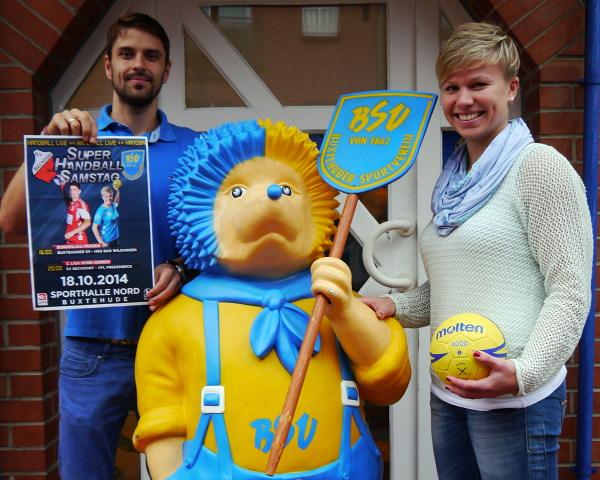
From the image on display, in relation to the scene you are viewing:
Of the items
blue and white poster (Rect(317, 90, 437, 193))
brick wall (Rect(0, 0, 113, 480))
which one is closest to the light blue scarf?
blue and white poster (Rect(317, 90, 437, 193))

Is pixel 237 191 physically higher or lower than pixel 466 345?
higher

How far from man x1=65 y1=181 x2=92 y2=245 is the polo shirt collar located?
0.32 m

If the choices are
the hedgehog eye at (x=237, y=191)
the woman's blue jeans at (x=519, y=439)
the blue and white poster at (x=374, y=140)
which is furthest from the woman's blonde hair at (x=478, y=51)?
the woman's blue jeans at (x=519, y=439)

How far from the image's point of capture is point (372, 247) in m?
2.67

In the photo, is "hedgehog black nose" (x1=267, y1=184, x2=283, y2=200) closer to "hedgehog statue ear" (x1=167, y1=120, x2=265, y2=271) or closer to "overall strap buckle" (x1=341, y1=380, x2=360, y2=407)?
"hedgehog statue ear" (x1=167, y1=120, x2=265, y2=271)

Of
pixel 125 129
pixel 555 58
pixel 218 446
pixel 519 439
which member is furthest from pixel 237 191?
pixel 555 58

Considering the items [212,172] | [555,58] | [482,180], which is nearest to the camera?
[482,180]

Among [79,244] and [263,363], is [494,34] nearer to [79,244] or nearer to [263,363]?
[263,363]

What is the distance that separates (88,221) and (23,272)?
0.89 metres

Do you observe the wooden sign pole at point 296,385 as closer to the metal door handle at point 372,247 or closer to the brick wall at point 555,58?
the metal door handle at point 372,247

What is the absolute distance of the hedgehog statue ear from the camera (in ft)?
5.45

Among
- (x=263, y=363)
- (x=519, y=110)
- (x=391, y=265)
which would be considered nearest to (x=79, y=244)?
(x=263, y=363)

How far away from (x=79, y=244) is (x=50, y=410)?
3.59 ft

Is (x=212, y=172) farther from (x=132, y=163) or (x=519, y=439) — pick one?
(x=519, y=439)
